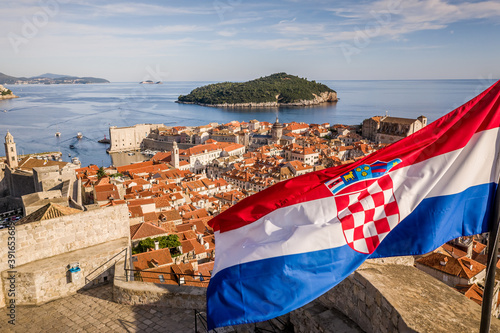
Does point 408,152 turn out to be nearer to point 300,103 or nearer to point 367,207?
point 367,207

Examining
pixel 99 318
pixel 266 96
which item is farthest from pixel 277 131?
pixel 266 96

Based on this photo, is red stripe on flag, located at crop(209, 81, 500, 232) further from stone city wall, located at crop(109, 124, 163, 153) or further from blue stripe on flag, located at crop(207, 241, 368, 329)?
stone city wall, located at crop(109, 124, 163, 153)

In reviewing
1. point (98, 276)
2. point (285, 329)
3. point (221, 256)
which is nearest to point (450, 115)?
point (221, 256)

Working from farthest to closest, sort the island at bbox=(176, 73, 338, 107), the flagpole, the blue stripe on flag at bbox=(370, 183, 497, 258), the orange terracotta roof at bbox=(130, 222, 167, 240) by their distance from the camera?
the island at bbox=(176, 73, 338, 107), the orange terracotta roof at bbox=(130, 222, 167, 240), the blue stripe on flag at bbox=(370, 183, 497, 258), the flagpole

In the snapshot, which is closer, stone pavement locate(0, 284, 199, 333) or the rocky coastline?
stone pavement locate(0, 284, 199, 333)

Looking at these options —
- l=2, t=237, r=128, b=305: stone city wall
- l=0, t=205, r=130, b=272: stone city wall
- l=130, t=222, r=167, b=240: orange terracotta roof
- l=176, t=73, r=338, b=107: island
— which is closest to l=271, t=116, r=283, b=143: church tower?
l=130, t=222, r=167, b=240: orange terracotta roof

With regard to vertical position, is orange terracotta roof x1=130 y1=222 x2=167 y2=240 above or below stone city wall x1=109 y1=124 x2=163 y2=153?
above

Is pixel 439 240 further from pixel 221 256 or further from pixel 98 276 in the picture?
pixel 98 276

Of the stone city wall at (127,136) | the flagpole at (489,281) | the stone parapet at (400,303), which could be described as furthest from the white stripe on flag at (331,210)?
the stone city wall at (127,136)
